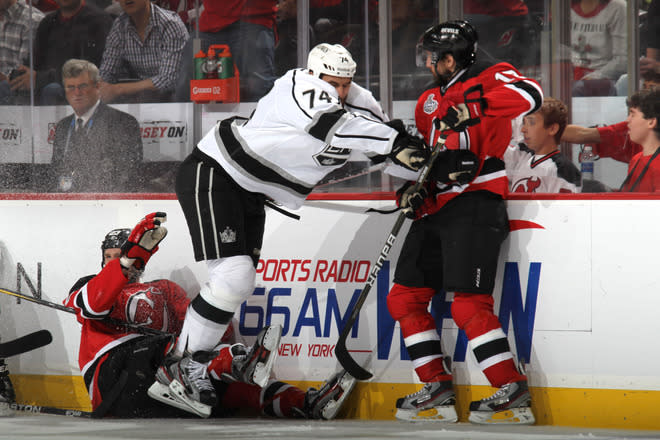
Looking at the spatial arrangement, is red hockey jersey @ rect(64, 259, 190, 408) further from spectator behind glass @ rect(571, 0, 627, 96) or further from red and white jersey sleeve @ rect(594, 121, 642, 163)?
spectator behind glass @ rect(571, 0, 627, 96)

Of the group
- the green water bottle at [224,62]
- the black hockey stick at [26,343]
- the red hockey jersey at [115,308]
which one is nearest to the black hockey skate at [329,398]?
the red hockey jersey at [115,308]

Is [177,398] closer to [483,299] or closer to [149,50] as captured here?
[483,299]

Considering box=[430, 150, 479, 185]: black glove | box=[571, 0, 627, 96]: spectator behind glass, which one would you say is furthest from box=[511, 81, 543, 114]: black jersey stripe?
box=[571, 0, 627, 96]: spectator behind glass

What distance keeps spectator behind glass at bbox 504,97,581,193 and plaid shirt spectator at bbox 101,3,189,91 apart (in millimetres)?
1671

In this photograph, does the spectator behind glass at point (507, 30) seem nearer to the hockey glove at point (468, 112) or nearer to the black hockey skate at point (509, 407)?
the hockey glove at point (468, 112)

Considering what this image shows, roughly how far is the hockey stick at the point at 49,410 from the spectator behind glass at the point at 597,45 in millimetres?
2039

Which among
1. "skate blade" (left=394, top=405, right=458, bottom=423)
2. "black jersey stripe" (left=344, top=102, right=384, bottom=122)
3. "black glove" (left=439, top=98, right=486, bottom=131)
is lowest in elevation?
"skate blade" (left=394, top=405, right=458, bottom=423)

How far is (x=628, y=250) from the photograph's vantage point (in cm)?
252

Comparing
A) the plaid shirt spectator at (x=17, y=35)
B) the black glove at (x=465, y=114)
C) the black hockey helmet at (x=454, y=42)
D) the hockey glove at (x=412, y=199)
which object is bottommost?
the hockey glove at (x=412, y=199)

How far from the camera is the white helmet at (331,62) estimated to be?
251cm

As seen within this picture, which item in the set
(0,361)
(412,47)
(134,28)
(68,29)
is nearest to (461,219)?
(412,47)

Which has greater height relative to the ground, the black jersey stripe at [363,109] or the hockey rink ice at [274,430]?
the black jersey stripe at [363,109]

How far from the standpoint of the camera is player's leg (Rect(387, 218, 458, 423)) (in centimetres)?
258

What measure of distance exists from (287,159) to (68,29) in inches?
78.9
